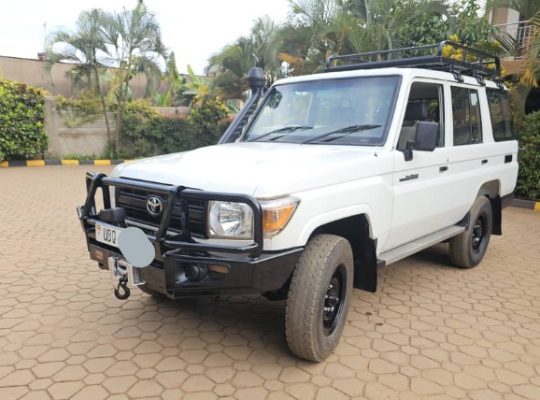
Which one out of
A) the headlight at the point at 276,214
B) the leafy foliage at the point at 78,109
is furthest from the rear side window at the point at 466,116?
the leafy foliage at the point at 78,109

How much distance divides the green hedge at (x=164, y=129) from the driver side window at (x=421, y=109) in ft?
41.3

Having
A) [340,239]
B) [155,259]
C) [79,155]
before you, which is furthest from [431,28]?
[79,155]

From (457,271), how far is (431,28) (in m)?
8.03

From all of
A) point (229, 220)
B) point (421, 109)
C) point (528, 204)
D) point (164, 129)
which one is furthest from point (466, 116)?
point (164, 129)

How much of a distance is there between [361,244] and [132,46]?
13370 mm

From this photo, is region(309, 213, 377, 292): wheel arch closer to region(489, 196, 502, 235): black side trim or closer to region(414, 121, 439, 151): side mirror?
region(414, 121, 439, 151): side mirror

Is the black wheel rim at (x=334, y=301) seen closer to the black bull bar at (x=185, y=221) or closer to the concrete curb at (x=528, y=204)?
the black bull bar at (x=185, y=221)

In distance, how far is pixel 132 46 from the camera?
14531 millimetres

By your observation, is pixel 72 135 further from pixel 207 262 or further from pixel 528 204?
pixel 207 262

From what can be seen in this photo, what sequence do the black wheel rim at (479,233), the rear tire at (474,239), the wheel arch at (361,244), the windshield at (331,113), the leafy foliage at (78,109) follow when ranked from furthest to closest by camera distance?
1. the leafy foliage at (78,109)
2. the black wheel rim at (479,233)
3. the rear tire at (474,239)
4. the windshield at (331,113)
5. the wheel arch at (361,244)

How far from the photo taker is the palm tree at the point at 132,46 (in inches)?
559

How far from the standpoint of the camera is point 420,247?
4.04 m

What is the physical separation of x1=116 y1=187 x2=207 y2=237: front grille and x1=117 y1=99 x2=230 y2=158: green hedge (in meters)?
12.8

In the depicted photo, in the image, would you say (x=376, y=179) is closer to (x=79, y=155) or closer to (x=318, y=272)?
(x=318, y=272)
